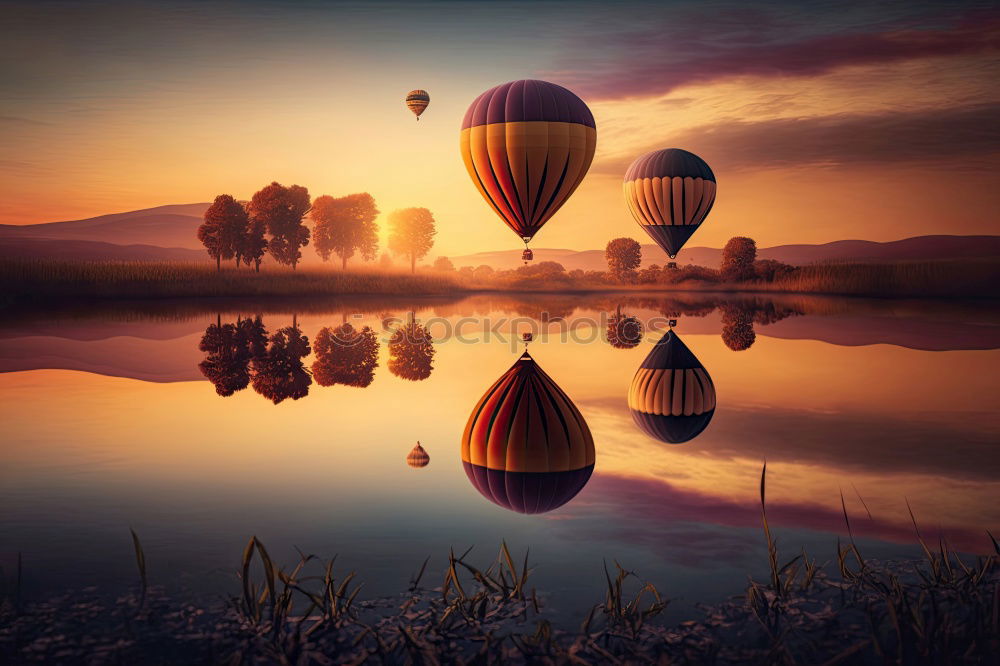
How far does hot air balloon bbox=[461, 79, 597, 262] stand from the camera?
29125 millimetres

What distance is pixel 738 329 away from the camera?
109 feet

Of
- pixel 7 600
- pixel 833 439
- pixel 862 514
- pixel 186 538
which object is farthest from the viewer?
pixel 833 439

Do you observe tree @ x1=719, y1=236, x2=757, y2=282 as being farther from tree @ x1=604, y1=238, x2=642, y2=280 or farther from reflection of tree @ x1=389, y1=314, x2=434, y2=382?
reflection of tree @ x1=389, y1=314, x2=434, y2=382

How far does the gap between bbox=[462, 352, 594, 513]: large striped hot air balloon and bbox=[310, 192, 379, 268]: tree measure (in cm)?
9628

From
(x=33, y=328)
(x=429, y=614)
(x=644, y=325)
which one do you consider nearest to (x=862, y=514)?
(x=429, y=614)

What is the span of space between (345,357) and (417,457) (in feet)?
39.3

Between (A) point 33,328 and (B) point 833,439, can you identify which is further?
(A) point 33,328

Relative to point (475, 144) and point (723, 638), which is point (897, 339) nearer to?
point (475, 144)

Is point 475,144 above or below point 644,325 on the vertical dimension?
above

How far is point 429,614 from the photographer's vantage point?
5910 millimetres

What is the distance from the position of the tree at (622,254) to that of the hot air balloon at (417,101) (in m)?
56.3

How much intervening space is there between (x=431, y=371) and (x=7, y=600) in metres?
14.0

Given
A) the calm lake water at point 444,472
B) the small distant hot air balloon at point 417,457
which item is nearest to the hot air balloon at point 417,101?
the calm lake water at point 444,472

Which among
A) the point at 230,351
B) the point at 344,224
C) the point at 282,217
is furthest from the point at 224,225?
the point at 230,351
